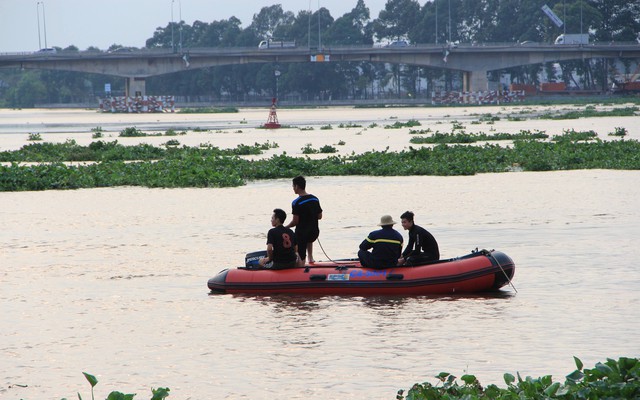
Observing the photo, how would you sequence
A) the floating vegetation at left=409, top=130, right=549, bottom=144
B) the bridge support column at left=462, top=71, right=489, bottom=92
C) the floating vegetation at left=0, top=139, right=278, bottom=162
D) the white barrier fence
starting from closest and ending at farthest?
1. the floating vegetation at left=0, top=139, right=278, bottom=162
2. the floating vegetation at left=409, top=130, right=549, bottom=144
3. the white barrier fence
4. the bridge support column at left=462, top=71, right=489, bottom=92

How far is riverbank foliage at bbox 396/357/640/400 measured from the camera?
8.78m

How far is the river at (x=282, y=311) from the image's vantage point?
1142 centimetres

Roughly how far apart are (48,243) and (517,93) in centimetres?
12238

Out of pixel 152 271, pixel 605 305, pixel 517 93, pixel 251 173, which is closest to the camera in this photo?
pixel 605 305

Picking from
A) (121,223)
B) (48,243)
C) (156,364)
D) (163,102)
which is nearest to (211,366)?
(156,364)

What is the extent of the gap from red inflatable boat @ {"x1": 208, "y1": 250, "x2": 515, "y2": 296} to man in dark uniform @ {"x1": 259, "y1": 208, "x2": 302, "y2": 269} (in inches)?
5.9

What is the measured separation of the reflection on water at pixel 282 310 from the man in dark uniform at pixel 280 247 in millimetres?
532

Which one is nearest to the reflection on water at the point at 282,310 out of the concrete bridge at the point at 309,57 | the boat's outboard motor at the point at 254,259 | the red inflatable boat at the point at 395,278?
the red inflatable boat at the point at 395,278

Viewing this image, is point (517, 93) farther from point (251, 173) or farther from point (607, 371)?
point (607, 371)

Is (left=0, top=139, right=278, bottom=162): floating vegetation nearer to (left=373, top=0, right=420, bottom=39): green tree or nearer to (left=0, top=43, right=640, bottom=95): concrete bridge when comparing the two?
(left=0, top=43, right=640, bottom=95): concrete bridge

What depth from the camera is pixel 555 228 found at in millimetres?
21812

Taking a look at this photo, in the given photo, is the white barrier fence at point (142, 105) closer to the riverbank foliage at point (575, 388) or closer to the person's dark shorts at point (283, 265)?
the person's dark shorts at point (283, 265)

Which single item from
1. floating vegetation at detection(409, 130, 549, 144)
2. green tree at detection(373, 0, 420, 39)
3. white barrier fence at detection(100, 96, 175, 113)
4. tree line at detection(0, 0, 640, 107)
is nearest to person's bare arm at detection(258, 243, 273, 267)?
floating vegetation at detection(409, 130, 549, 144)

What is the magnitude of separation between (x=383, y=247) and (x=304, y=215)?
5.27 feet
